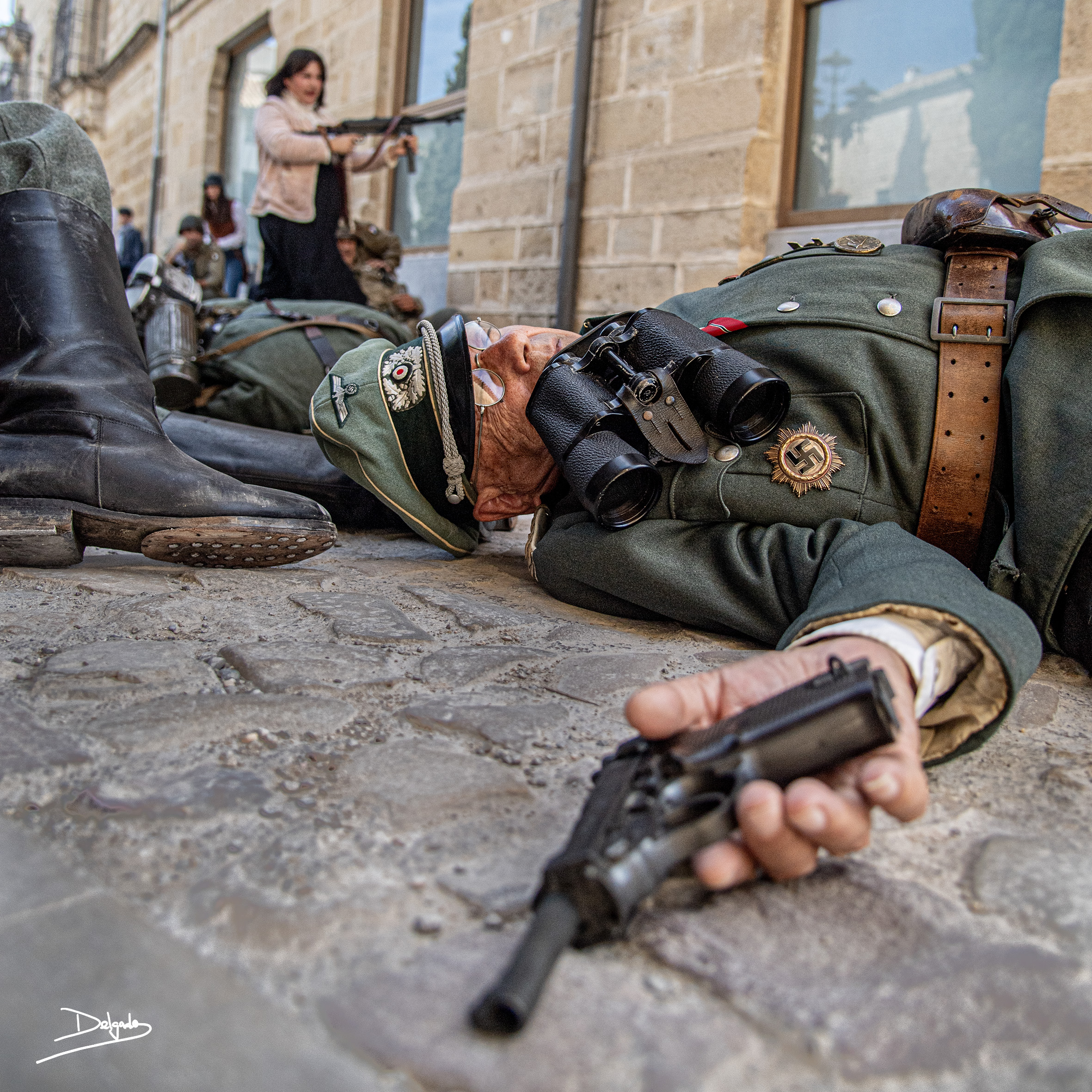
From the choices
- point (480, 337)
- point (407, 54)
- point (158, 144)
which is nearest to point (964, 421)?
point (480, 337)

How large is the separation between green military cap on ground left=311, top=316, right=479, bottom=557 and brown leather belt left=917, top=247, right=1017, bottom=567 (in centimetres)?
86

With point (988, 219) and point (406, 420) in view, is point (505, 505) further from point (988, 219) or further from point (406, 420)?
point (988, 219)

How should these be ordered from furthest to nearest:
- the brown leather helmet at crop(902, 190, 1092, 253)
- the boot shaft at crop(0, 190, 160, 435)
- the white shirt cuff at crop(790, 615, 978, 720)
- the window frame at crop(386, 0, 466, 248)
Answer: the window frame at crop(386, 0, 466, 248) → the boot shaft at crop(0, 190, 160, 435) → the brown leather helmet at crop(902, 190, 1092, 253) → the white shirt cuff at crop(790, 615, 978, 720)

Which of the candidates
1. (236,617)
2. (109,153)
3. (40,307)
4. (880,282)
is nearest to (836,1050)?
(236,617)

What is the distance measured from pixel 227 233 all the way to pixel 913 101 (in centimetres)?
580

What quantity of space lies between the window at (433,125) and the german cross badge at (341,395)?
490 cm

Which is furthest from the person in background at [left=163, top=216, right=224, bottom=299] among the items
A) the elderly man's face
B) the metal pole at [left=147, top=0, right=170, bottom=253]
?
the elderly man's face

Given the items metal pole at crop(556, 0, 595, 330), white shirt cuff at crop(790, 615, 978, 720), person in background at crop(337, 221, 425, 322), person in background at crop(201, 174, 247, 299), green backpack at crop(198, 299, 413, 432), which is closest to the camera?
white shirt cuff at crop(790, 615, 978, 720)

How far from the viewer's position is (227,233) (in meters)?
7.89

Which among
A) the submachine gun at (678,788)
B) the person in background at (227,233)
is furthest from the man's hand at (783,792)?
the person in background at (227,233)

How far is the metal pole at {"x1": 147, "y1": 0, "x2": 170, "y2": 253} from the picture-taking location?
10812 mm

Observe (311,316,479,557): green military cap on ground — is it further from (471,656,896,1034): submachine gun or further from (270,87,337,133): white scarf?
(270,87,337,133): white scarf

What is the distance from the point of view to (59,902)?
0.70 meters
